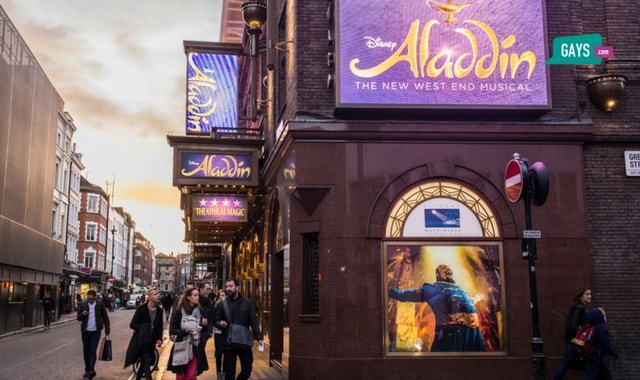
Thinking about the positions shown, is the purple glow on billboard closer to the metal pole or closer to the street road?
the street road

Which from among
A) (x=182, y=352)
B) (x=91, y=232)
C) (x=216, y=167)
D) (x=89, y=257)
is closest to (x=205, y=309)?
(x=182, y=352)

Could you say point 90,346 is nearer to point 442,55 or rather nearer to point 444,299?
point 444,299

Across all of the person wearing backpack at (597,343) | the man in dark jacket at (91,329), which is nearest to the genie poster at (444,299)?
the person wearing backpack at (597,343)

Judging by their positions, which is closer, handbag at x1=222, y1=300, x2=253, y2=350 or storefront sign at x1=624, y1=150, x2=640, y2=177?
handbag at x1=222, y1=300, x2=253, y2=350

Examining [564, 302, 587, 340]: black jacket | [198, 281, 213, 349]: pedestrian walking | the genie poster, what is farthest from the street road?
[564, 302, 587, 340]: black jacket

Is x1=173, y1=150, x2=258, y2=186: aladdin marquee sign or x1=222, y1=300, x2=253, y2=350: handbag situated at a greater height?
x1=173, y1=150, x2=258, y2=186: aladdin marquee sign

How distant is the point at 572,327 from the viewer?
1062cm

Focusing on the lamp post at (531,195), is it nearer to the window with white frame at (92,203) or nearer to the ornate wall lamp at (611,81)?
the ornate wall lamp at (611,81)

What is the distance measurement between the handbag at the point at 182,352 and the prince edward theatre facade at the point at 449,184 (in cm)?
243

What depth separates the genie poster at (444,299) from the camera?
11625mm

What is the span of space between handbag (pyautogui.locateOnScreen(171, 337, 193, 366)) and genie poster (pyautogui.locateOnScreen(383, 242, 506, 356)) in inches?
138

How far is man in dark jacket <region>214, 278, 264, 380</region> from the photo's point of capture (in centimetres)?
1004

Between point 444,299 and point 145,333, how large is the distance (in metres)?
5.27

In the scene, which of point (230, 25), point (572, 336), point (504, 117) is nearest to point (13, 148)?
point (230, 25)
